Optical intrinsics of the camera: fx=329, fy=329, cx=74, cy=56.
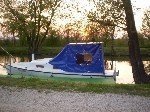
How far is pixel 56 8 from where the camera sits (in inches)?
1984

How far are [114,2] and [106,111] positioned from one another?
7.91m

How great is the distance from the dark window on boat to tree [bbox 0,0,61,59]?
2205cm

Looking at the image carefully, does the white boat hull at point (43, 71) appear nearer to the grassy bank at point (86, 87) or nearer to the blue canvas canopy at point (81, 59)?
the blue canvas canopy at point (81, 59)

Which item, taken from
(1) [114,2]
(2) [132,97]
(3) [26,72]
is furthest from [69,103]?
(3) [26,72]

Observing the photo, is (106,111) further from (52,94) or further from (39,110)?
(52,94)

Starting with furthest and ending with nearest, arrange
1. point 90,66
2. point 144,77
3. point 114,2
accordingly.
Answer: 1. point 90,66
2. point 144,77
3. point 114,2

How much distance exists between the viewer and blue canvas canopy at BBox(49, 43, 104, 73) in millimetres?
27881

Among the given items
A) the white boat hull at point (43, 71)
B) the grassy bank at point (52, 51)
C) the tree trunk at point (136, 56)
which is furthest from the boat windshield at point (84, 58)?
the grassy bank at point (52, 51)

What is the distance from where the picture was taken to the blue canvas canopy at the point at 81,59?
27.9m

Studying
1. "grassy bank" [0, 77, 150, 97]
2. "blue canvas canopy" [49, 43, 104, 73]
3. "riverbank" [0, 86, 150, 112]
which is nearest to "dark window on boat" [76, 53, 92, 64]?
"blue canvas canopy" [49, 43, 104, 73]

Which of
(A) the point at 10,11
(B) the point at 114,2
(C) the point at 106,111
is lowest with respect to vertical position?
(C) the point at 106,111

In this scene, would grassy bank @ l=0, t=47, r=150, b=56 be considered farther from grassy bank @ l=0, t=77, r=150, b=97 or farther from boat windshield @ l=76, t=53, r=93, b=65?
grassy bank @ l=0, t=77, r=150, b=97

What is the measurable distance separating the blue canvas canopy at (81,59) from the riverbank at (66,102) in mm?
12826

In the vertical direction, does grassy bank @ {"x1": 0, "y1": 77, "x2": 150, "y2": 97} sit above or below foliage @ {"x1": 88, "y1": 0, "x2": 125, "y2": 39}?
below
